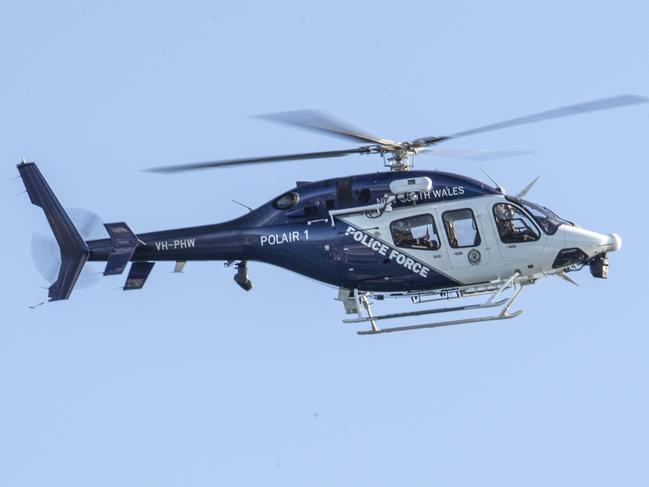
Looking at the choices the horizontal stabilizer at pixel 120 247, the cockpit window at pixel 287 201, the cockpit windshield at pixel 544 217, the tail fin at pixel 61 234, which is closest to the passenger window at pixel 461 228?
the cockpit windshield at pixel 544 217

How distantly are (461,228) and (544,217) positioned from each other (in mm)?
1309

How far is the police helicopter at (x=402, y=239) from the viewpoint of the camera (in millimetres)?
17484

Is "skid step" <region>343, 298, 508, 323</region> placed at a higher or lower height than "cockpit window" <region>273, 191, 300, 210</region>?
lower

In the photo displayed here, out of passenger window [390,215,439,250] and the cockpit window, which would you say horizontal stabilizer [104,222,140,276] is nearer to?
the cockpit window

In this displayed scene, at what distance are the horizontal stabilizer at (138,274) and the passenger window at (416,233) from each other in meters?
3.93

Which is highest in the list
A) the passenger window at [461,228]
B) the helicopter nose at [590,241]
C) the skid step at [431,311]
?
the passenger window at [461,228]

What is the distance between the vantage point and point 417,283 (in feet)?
57.9

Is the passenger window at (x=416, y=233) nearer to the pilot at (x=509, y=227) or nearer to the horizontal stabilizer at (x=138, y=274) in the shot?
the pilot at (x=509, y=227)

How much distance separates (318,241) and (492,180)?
2.84 metres

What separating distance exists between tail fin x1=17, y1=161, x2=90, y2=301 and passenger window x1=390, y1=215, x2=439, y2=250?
4935 millimetres

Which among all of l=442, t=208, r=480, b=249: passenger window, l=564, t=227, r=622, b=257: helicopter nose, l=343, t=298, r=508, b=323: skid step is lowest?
l=343, t=298, r=508, b=323: skid step

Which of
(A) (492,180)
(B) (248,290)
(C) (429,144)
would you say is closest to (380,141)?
(C) (429,144)

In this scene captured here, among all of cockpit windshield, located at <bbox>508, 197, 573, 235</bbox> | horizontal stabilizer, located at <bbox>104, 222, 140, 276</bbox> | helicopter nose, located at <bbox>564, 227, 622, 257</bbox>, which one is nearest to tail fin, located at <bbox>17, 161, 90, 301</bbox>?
horizontal stabilizer, located at <bbox>104, 222, 140, 276</bbox>

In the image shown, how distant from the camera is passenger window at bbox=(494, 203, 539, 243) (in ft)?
57.5
